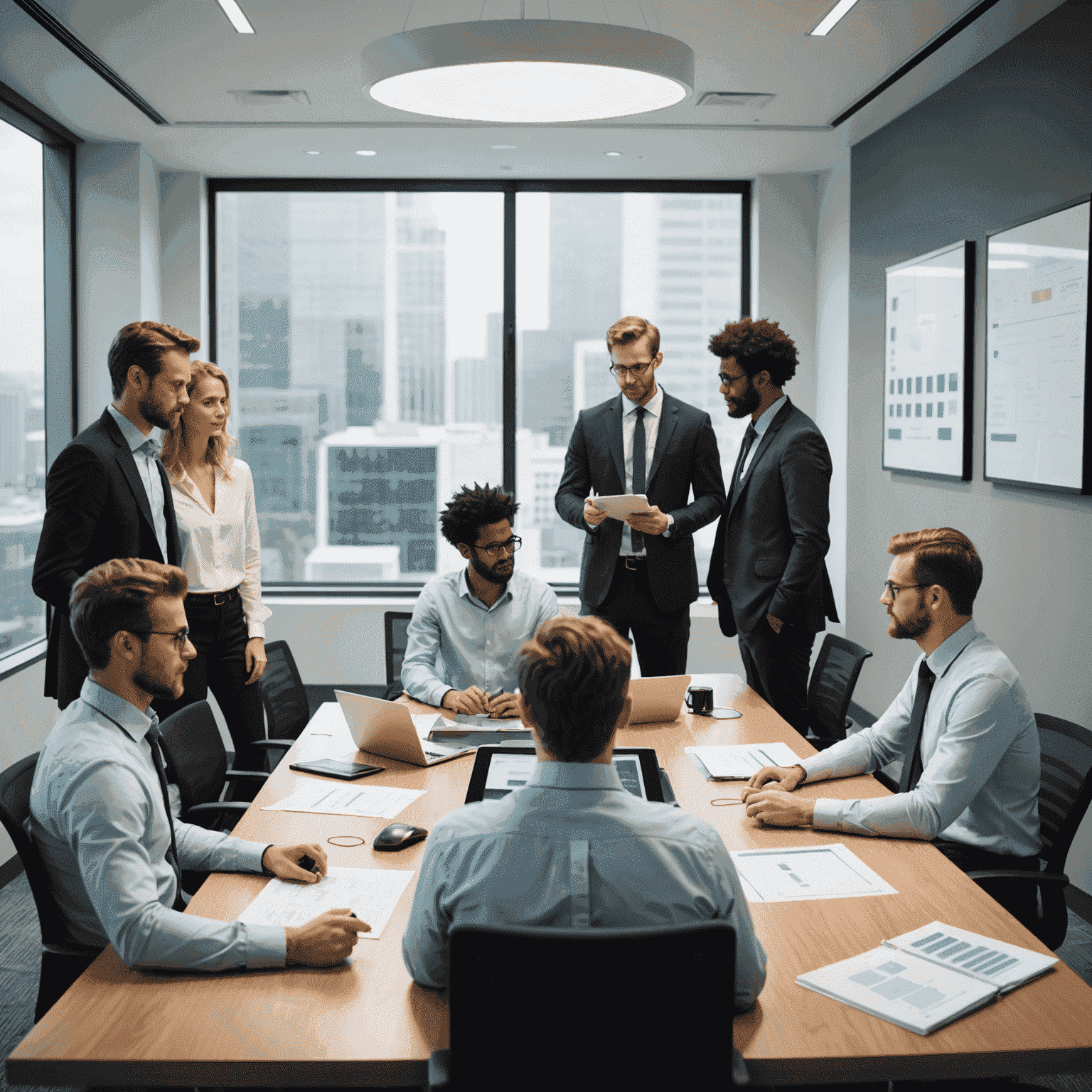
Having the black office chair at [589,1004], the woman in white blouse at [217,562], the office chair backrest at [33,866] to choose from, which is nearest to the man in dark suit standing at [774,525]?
the woman in white blouse at [217,562]

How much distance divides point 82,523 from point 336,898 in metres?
1.60

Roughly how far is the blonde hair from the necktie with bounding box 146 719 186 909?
155 centimetres

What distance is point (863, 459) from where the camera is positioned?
566cm

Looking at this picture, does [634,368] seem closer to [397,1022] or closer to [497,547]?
[497,547]

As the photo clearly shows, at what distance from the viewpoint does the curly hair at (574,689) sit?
1464 millimetres

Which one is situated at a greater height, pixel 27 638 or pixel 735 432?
pixel 735 432

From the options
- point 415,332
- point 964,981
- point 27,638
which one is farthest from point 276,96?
point 964,981

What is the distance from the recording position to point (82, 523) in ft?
9.78

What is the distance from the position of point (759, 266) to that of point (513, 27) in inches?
155

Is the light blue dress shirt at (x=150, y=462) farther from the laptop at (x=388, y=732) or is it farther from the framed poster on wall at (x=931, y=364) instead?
the framed poster on wall at (x=931, y=364)

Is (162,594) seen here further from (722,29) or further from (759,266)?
(759,266)

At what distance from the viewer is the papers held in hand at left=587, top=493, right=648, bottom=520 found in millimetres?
3729

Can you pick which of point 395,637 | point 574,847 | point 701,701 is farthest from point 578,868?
point 395,637

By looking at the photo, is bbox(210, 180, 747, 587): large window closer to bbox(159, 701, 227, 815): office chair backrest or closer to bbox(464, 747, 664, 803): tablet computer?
bbox(159, 701, 227, 815): office chair backrest
